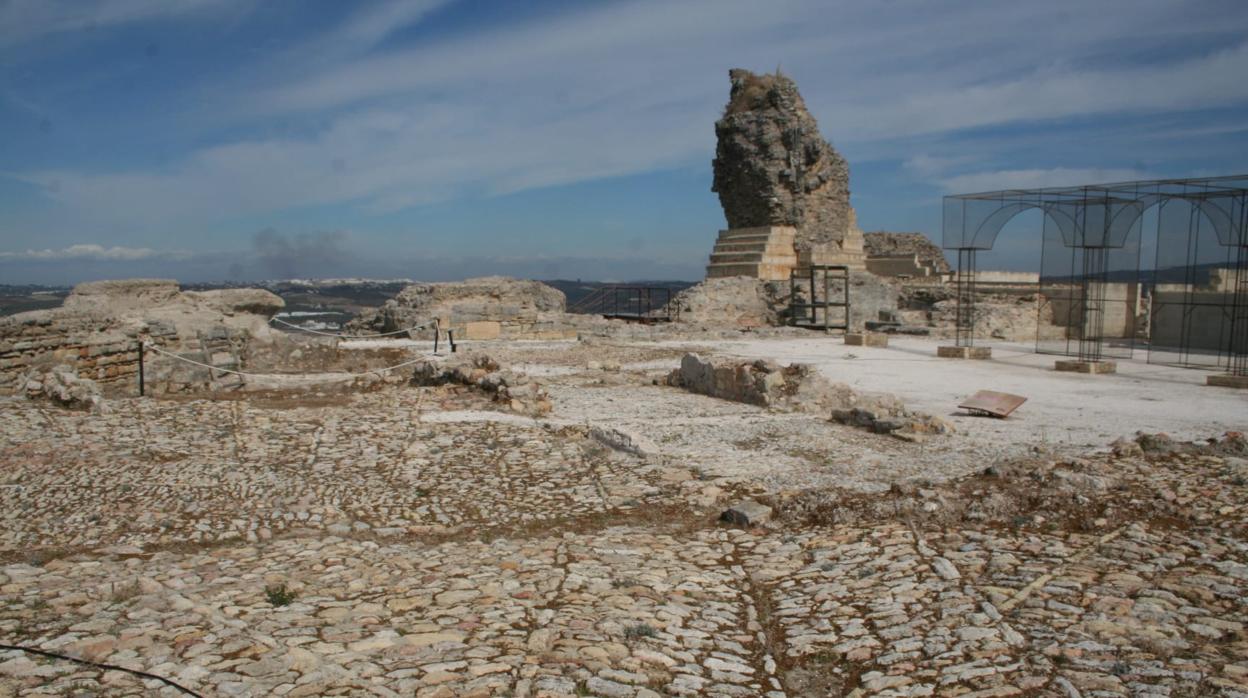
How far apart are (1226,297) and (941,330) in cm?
775

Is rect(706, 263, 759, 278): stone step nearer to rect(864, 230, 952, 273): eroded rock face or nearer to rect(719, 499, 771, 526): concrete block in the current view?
rect(864, 230, 952, 273): eroded rock face

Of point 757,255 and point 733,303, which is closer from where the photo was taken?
point 733,303

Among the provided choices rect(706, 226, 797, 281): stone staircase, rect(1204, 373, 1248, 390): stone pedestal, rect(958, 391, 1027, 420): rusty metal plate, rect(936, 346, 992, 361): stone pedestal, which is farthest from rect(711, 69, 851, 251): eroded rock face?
rect(958, 391, 1027, 420): rusty metal plate

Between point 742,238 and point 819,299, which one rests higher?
point 742,238

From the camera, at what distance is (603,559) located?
4.96m

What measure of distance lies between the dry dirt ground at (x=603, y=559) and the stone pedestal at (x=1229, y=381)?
4991mm

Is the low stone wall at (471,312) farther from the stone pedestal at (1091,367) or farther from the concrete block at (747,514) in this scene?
the concrete block at (747,514)

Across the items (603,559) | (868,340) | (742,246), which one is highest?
(742,246)

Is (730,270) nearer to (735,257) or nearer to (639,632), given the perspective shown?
(735,257)

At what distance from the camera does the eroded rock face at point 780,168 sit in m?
32.8

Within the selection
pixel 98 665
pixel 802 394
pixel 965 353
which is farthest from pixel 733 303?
pixel 98 665

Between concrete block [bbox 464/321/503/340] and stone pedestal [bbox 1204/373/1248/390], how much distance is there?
610 inches

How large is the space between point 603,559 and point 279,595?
188cm

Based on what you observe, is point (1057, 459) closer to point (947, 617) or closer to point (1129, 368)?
point (947, 617)
